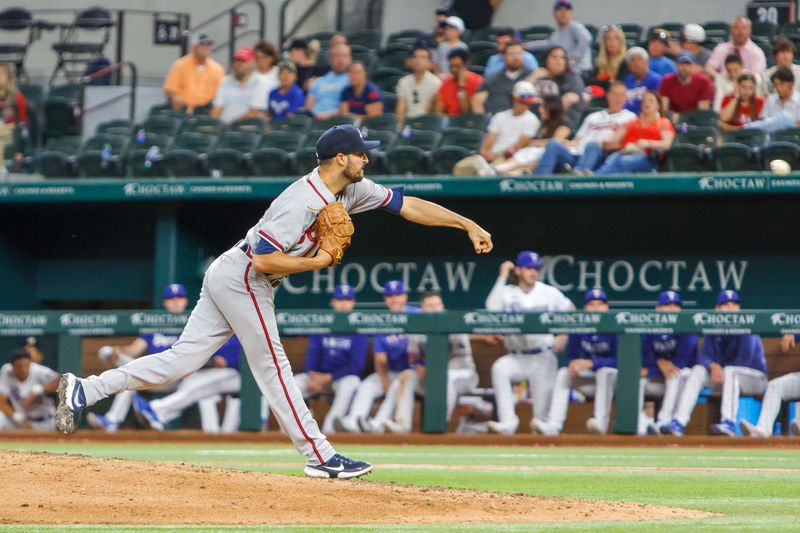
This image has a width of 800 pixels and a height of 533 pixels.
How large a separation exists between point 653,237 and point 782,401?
300 centimetres

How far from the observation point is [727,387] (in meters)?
10.9

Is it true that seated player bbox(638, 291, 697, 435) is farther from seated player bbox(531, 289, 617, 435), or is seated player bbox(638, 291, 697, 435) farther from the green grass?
the green grass

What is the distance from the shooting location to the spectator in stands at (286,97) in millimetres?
14695

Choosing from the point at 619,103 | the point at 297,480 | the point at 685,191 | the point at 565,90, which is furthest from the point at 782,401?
the point at 297,480

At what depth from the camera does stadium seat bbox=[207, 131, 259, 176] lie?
14039 millimetres

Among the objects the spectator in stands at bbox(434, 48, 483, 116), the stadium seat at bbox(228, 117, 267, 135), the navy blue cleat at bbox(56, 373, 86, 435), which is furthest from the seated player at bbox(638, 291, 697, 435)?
the navy blue cleat at bbox(56, 373, 86, 435)

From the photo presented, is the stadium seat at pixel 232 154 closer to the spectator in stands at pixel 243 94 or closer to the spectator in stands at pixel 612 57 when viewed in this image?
the spectator in stands at pixel 243 94

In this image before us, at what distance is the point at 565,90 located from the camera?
13477mm

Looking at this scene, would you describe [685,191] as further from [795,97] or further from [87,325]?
[87,325]

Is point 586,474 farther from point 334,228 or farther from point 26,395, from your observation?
point 26,395

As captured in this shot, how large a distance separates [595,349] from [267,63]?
5.53 m

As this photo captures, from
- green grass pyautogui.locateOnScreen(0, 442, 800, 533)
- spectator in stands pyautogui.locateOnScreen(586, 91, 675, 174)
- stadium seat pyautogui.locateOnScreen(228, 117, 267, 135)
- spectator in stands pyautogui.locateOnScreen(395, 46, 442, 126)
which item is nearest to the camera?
green grass pyautogui.locateOnScreen(0, 442, 800, 533)

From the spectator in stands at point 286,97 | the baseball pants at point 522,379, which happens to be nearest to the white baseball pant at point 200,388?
the baseball pants at point 522,379

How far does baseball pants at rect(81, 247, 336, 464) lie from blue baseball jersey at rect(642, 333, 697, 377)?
533 centimetres
